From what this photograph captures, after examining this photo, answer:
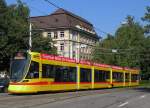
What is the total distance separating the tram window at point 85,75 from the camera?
43.1m

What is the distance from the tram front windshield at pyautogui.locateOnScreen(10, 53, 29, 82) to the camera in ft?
103

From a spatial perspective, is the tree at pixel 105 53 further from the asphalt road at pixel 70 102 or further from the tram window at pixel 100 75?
the asphalt road at pixel 70 102

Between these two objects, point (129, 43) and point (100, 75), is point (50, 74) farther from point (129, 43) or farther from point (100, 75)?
point (129, 43)

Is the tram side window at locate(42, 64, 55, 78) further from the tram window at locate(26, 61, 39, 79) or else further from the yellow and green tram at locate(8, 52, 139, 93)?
the tram window at locate(26, 61, 39, 79)

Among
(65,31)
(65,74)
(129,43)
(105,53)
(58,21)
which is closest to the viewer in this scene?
(65,74)

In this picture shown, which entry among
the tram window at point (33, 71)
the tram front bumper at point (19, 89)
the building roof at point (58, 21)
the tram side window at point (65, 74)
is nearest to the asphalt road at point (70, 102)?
the tram front bumper at point (19, 89)

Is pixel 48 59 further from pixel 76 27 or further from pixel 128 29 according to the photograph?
pixel 76 27

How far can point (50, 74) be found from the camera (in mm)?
34594

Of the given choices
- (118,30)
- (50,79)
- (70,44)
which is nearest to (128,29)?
(118,30)

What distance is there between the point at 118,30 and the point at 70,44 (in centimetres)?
1369

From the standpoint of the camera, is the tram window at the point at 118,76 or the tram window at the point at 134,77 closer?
the tram window at the point at 118,76

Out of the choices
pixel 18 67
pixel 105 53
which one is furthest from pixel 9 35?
pixel 105 53

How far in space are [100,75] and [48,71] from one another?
1699 cm

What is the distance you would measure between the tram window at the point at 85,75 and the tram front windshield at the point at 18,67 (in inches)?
466
